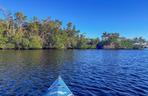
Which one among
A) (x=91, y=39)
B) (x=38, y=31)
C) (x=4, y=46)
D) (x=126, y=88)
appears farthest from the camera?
(x=91, y=39)

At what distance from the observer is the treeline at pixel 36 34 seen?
116 meters

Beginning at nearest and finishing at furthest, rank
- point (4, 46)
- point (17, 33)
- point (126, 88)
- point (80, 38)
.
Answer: point (126, 88), point (4, 46), point (17, 33), point (80, 38)

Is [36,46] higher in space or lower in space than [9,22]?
lower

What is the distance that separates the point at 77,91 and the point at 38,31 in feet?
403

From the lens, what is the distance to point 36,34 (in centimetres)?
13638

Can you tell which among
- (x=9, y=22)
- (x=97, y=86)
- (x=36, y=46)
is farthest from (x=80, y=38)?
(x=97, y=86)

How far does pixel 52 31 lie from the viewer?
144 metres

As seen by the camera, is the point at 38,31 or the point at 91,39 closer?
the point at 38,31

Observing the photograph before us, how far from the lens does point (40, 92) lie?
1864 cm

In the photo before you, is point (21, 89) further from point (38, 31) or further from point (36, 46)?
point (38, 31)

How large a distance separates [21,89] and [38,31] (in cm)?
12144

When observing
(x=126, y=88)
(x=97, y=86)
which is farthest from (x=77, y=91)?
(x=126, y=88)

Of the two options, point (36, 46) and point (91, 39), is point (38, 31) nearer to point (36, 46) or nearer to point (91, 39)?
point (36, 46)

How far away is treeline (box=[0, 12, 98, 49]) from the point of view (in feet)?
379
